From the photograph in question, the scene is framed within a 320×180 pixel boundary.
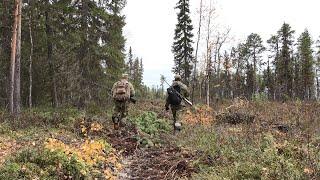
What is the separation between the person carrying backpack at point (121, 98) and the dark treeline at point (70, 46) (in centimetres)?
860

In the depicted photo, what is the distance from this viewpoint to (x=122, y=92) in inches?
645

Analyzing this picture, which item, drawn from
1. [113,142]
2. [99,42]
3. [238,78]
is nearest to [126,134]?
[113,142]

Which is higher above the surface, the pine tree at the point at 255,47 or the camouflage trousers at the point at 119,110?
the pine tree at the point at 255,47

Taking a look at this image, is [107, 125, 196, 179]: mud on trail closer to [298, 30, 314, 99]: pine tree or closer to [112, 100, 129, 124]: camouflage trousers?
[112, 100, 129, 124]: camouflage trousers

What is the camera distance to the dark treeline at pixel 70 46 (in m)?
25.4

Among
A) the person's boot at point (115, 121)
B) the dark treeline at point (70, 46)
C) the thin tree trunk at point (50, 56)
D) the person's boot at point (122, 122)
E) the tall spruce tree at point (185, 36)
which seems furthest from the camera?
the tall spruce tree at point (185, 36)

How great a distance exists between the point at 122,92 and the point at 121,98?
24cm

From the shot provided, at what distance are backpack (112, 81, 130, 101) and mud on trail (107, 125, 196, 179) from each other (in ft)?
4.93

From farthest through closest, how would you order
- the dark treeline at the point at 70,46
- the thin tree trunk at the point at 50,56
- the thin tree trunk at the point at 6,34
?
1. the thin tree trunk at the point at 50,56
2. the thin tree trunk at the point at 6,34
3. the dark treeline at the point at 70,46

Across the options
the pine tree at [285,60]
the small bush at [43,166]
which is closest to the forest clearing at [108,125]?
the small bush at [43,166]

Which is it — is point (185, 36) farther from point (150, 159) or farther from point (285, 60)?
point (150, 159)

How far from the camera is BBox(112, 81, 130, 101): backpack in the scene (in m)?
16.4

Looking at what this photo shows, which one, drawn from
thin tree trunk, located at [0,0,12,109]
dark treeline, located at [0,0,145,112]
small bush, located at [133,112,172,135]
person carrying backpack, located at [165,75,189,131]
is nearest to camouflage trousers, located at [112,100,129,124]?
small bush, located at [133,112,172,135]

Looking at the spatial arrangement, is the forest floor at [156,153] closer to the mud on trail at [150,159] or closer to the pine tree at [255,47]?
the mud on trail at [150,159]
